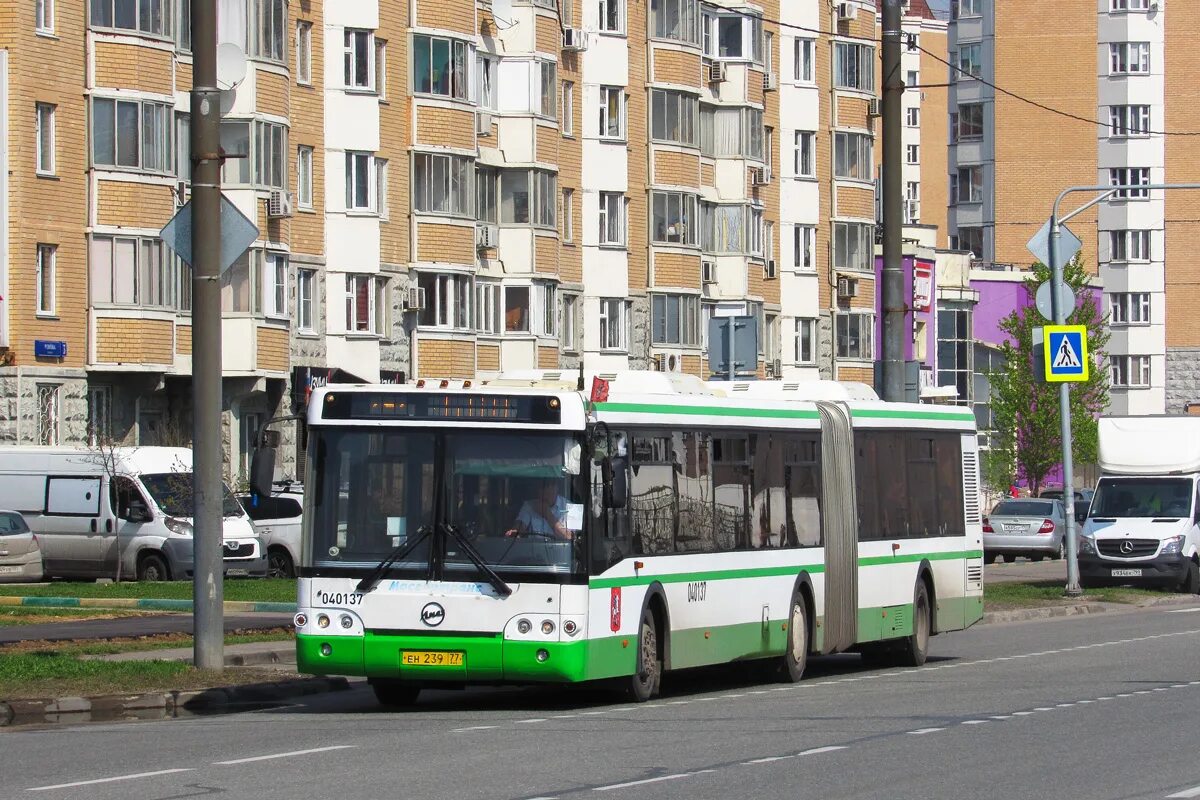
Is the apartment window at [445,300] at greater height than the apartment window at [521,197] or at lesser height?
lesser

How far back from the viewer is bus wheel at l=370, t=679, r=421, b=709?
1875 centimetres

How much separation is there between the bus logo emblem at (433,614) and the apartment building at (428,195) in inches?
702

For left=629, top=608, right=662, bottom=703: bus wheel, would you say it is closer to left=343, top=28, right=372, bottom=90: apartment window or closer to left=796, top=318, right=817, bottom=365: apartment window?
left=343, top=28, right=372, bottom=90: apartment window

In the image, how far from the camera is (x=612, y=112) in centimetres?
6669

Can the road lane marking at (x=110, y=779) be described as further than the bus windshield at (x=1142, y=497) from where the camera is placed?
No

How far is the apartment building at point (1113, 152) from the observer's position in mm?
103125

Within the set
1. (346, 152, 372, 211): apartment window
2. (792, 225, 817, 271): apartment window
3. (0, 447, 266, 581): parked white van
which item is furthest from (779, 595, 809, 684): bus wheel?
(792, 225, 817, 271): apartment window

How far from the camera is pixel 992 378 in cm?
8362

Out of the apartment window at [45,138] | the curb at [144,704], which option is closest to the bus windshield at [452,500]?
the curb at [144,704]

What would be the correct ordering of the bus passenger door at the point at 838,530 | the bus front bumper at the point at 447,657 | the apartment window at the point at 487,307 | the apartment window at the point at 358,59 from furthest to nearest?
the apartment window at the point at 487,307 < the apartment window at the point at 358,59 < the bus passenger door at the point at 838,530 < the bus front bumper at the point at 447,657

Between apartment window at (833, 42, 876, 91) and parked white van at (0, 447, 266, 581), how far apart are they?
4323 cm

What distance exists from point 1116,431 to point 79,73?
830 inches

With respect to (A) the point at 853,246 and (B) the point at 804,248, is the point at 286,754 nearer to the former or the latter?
(B) the point at 804,248

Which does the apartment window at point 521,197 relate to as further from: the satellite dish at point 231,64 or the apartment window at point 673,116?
the satellite dish at point 231,64
